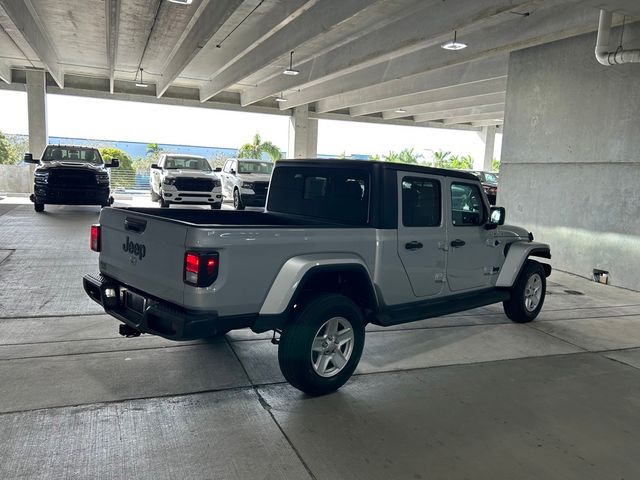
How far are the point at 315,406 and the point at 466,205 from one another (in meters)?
2.60

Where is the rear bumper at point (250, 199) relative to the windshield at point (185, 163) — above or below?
below

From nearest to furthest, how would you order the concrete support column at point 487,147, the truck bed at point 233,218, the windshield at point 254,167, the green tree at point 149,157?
the truck bed at point 233,218 → the windshield at point 254,167 → the concrete support column at point 487,147 → the green tree at point 149,157

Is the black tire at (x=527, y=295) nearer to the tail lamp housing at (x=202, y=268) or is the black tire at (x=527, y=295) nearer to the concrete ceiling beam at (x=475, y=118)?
the tail lamp housing at (x=202, y=268)

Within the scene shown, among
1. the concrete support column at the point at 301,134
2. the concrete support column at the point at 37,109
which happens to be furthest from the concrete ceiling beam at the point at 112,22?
the concrete support column at the point at 301,134

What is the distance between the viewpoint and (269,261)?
3348 mm

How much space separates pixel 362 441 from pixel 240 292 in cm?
122

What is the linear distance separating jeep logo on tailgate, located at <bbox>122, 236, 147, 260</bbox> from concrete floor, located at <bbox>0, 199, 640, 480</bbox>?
3.30ft

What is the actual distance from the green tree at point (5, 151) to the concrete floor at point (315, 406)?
2981 cm

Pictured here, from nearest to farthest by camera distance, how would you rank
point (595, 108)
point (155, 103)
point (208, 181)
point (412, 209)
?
1. point (412, 209)
2. point (595, 108)
3. point (208, 181)
4. point (155, 103)

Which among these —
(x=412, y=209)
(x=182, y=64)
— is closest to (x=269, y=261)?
(x=412, y=209)

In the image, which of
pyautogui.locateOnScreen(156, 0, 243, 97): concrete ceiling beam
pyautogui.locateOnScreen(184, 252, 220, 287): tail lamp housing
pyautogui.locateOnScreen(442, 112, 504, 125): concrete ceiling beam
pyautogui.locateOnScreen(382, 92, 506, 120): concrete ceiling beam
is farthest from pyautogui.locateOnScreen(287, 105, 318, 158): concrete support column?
pyautogui.locateOnScreen(184, 252, 220, 287): tail lamp housing

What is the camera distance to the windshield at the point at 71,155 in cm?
1489

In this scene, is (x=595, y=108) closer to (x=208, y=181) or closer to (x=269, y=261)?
(x=269, y=261)

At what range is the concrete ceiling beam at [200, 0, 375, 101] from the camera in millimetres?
9792
